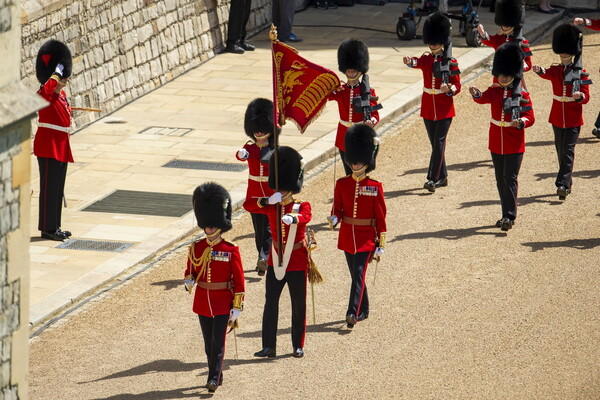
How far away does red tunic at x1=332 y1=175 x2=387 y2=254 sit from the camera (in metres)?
9.41

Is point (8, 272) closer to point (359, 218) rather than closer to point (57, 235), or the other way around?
point (359, 218)

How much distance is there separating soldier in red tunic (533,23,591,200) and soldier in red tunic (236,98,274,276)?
3.17 metres

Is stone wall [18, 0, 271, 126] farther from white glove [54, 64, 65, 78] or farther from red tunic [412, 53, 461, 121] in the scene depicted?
red tunic [412, 53, 461, 121]

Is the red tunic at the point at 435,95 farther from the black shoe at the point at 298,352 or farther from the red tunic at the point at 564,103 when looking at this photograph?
the black shoe at the point at 298,352

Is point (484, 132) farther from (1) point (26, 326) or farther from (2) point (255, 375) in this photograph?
(1) point (26, 326)

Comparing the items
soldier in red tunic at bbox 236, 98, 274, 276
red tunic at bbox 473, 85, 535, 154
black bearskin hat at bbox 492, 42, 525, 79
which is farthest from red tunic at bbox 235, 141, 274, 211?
black bearskin hat at bbox 492, 42, 525, 79

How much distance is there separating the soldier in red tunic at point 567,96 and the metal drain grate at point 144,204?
3.50 metres

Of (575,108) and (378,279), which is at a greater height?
(575,108)

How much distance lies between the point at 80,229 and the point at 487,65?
7944mm

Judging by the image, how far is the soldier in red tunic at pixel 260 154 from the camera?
33.9 feet

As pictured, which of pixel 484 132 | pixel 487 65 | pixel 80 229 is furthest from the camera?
pixel 487 65

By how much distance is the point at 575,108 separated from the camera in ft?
40.3

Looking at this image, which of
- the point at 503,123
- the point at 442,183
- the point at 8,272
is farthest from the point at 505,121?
the point at 8,272

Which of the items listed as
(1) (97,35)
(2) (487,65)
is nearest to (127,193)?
(1) (97,35)
